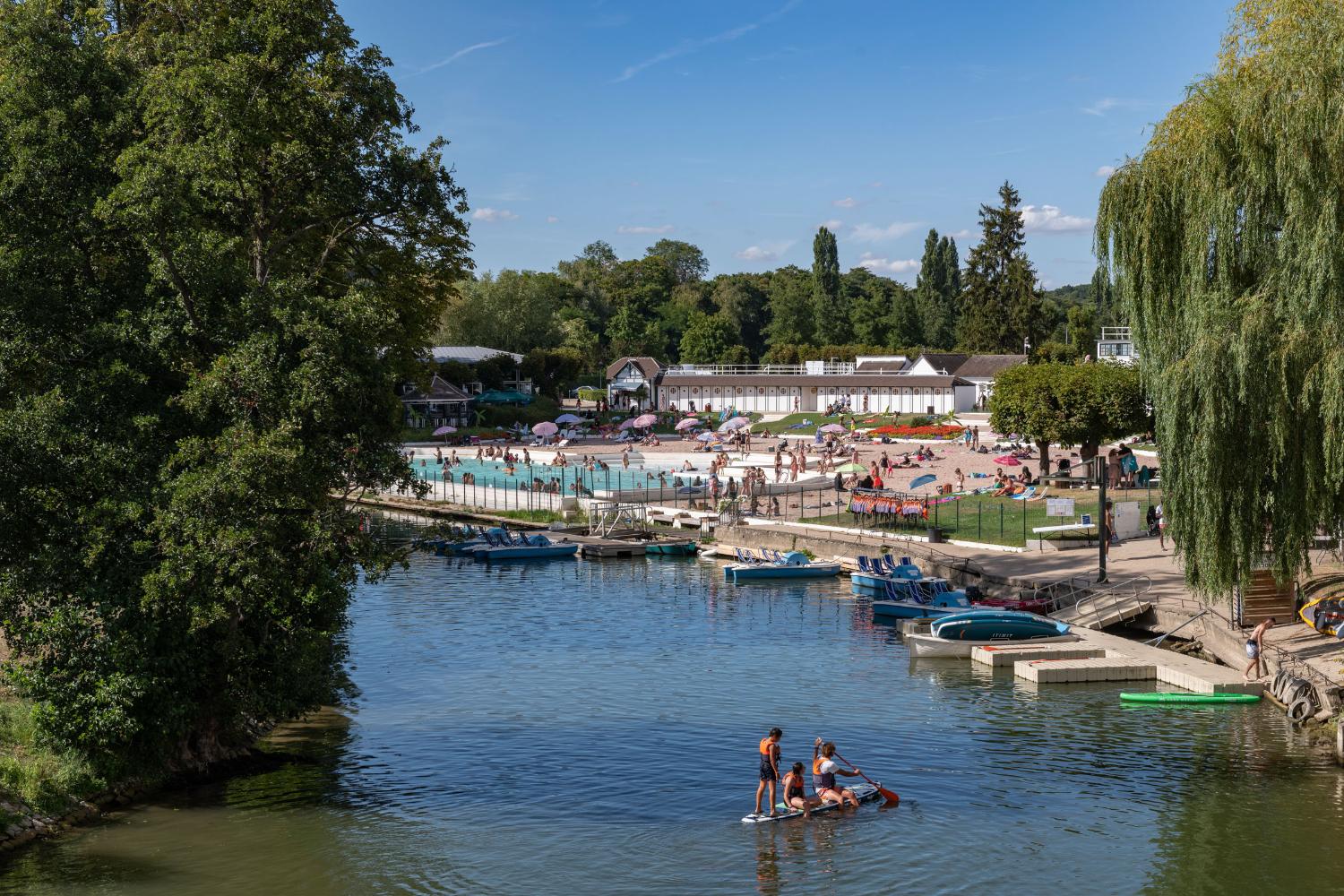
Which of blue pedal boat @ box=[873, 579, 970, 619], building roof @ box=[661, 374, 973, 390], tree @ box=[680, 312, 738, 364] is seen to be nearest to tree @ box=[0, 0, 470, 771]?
blue pedal boat @ box=[873, 579, 970, 619]

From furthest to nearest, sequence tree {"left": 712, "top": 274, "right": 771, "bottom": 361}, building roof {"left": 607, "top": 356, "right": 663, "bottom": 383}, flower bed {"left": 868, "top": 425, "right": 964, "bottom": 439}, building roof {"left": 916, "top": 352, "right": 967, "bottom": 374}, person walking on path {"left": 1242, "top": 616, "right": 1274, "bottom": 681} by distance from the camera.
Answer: tree {"left": 712, "top": 274, "right": 771, "bottom": 361}
building roof {"left": 607, "top": 356, "right": 663, "bottom": 383}
building roof {"left": 916, "top": 352, "right": 967, "bottom": 374}
flower bed {"left": 868, "top": 425, "right": 964, "bottom": 439}
person walking on path {"left": 1242, "top": 616, "right": 1274, "bottom": 681}

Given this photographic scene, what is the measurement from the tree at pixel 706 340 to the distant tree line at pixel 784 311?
0.54 ft

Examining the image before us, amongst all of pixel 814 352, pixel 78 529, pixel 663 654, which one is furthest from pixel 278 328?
pixel 814 352

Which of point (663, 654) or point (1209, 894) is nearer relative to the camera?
point (1209, 894)

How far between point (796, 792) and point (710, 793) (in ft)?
6.62

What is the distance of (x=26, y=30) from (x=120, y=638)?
1063 cm

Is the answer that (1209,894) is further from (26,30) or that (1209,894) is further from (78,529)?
(26,30)

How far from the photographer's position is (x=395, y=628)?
38969 mm

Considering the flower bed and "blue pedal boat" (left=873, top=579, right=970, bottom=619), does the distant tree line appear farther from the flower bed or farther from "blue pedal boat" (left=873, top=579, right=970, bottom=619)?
"blue pedal boat" (left=873, top=579, right=970, bottom=619)

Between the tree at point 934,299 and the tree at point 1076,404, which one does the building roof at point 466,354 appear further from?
the tree at point 1076,404

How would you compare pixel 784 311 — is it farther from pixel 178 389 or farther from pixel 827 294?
pixel 178 389

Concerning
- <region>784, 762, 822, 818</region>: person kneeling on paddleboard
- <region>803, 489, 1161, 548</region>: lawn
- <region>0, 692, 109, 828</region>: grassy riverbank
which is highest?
<region>803, 489, 1161, 548</region>: lawn

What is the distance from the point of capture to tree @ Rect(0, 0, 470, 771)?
19984mm

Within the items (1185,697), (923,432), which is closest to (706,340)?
(923,432)
